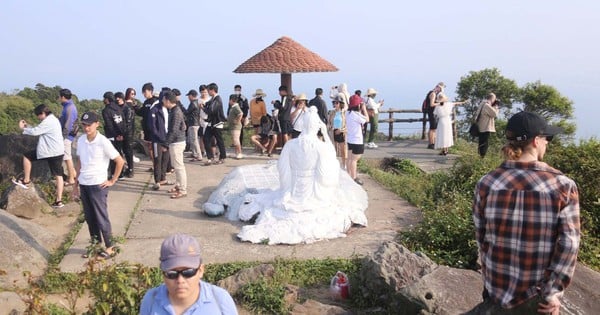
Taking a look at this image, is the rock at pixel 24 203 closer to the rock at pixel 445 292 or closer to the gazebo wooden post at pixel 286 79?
the rock at pixel 445 292

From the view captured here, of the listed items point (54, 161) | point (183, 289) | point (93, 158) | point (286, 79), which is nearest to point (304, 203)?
point (93, 158)

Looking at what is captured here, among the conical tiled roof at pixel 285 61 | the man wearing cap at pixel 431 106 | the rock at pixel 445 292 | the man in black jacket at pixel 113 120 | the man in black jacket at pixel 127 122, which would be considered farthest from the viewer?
the man wearing cap at pixel 431 106

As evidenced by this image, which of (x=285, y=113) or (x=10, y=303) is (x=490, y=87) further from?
(x=10, y=303)

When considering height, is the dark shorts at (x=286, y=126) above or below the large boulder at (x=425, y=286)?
above

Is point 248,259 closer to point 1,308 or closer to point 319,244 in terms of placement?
point 319,244

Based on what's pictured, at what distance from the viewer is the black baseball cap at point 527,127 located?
2.96 meters

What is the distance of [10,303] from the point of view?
4980 millimetres

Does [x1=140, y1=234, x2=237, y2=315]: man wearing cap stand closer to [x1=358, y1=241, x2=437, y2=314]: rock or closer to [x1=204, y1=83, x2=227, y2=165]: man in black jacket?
[x1=358, y1=241, x2=437, y2=314]: rock

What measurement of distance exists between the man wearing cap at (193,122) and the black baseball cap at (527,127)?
9.11 meters

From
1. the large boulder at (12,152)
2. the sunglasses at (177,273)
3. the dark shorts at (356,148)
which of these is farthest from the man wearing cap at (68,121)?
the sunglasses at (177,273)

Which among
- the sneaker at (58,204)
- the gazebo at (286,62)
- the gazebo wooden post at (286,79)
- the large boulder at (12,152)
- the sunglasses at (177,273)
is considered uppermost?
the gazebo at (286,62)

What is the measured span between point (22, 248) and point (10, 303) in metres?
1.53

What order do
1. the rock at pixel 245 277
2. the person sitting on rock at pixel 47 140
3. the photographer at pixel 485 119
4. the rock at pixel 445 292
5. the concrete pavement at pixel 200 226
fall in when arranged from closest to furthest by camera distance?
the rock at pixel 445 292, the rock at pixel 245 277, the concrete pavement at pixel 200 226, the person sitting on rock at pixel 47 140, the photographer at pixel 485 119

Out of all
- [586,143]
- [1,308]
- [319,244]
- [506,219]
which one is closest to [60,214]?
[1,308]
